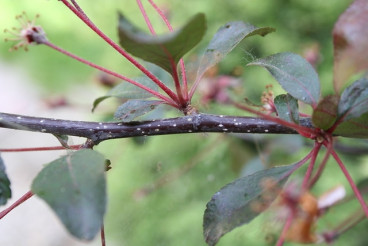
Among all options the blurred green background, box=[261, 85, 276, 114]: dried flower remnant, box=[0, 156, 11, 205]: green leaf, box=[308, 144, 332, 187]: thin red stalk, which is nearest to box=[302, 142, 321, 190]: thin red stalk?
box=[308, 144, 332, 187]: thin red stalk

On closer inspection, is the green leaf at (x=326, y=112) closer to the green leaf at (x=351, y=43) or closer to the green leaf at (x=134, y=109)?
the green leaf at (x=351, y=43)

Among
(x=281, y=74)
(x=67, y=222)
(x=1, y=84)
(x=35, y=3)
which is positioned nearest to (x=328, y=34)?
(x=281, y=74)

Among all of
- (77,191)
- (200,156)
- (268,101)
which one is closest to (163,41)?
(77,191)

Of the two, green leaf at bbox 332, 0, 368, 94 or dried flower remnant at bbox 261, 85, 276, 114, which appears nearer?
green leaf at bbox 332, 0, 368, 94

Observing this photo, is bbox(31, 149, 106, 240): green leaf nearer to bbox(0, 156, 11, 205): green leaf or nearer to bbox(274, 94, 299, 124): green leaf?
bbox(0, 156, 11, 205): green leaf

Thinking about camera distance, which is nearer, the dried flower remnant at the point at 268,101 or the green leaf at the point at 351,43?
the green leaf at the point at 351,43

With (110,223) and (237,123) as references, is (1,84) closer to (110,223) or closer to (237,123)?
(110,223)

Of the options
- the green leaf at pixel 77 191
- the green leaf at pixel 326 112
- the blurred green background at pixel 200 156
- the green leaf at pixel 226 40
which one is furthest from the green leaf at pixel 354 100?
the blurred green background at pixel 200 156
